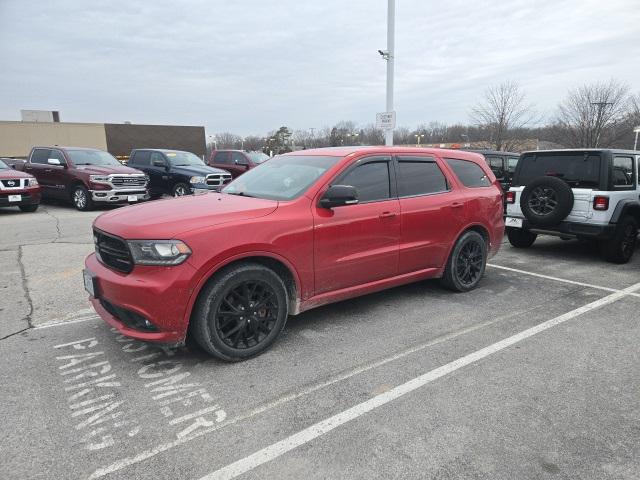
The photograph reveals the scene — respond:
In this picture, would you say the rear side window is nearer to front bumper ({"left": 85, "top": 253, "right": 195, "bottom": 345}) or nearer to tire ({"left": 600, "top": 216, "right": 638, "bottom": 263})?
front bumper ({"left": 85, "top": 253, "right": 195, "bottom": 345})

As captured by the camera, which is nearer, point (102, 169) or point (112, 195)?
Answer: point (112, 195)

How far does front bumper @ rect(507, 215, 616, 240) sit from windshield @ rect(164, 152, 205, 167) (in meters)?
11.1

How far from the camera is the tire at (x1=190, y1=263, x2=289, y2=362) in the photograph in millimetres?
3289

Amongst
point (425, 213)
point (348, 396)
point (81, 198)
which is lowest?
point (348, 396)

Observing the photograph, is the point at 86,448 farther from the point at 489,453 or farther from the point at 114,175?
the point at 114,175

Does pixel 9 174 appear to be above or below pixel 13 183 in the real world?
above

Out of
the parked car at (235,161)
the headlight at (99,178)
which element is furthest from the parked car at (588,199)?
the parked car at (235,161)

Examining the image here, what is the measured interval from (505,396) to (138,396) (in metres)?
2.57

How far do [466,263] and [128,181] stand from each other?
1045 centimetres

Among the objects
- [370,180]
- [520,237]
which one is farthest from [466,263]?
[520,237]

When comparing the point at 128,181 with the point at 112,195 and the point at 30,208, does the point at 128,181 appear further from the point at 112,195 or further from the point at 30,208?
the point at 30,208

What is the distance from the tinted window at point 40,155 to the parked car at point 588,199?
1349 cm

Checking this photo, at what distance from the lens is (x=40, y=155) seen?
13555 millimetres

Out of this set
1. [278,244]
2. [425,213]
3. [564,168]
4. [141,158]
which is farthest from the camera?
[141,158]
